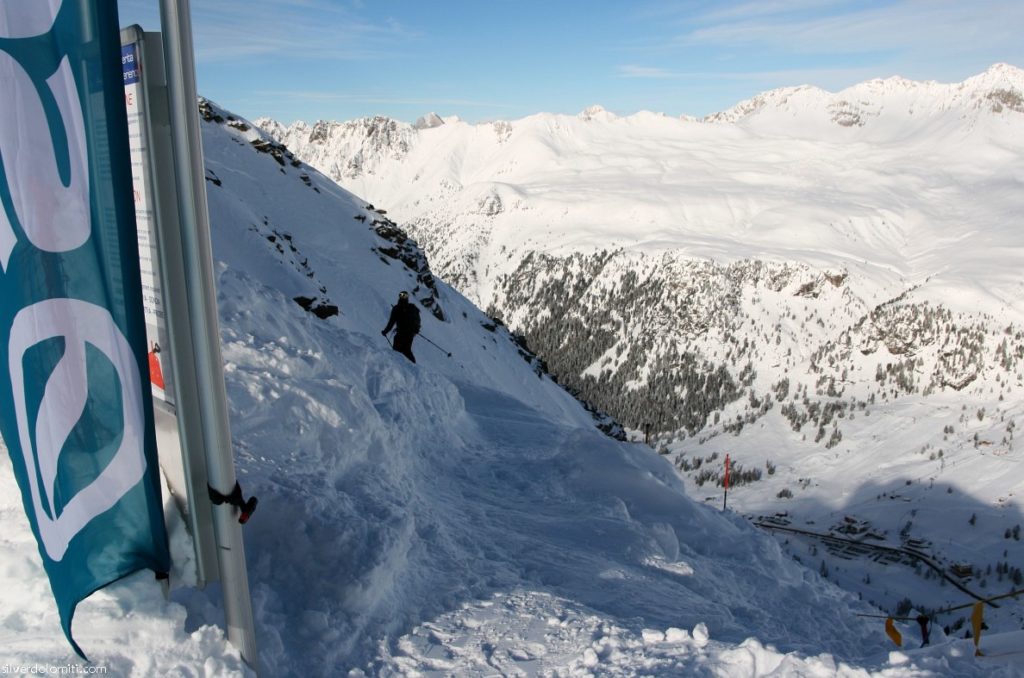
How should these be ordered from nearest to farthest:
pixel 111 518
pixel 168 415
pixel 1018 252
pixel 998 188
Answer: pixel 111 518 → pixel 168 415 → pixel 1018 252 → pixel 998 188

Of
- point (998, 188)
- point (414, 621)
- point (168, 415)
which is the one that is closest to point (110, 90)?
point (168, 415)

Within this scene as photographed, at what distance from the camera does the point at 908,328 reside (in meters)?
107

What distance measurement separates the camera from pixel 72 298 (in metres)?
2.65

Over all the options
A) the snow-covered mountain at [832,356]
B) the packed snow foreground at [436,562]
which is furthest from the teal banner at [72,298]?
the snow-covered mountain at [832,356]

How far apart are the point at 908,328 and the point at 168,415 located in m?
123

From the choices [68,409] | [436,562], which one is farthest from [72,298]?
[436,562]

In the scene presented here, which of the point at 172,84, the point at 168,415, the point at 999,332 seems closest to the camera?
the point at 172,84

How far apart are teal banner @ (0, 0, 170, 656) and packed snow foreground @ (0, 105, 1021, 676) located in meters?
0.56

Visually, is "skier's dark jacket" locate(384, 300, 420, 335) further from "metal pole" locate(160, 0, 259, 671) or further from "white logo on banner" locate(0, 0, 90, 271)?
"white logo on banner" locate(0, 0, 90, 271)

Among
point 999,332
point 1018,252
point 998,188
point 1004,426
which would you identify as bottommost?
point 1004,426

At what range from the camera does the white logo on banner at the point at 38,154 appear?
250 centimetres

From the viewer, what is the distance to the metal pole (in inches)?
105

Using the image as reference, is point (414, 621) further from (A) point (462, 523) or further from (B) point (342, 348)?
(B) point (342, 348)

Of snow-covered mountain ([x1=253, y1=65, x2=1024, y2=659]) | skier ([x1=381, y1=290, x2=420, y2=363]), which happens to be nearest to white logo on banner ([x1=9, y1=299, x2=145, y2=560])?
skier ([x1=381, y1=290, x2=420, y2=363])
